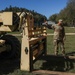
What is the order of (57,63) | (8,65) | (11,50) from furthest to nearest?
(11,50), (57,63), (8,65)

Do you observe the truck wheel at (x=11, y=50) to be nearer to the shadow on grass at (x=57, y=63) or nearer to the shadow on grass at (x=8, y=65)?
the shadow on grass at (x=8, y=65)

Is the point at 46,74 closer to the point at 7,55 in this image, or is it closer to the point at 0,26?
the point at 0,26

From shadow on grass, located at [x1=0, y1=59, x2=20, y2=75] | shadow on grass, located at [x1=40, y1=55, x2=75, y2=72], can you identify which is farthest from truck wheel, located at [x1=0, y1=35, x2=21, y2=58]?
shadow on grass, located at [x1=40, y1=55, x2=75, y2=72]

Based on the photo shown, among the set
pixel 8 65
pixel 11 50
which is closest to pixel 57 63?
pixel 8 65

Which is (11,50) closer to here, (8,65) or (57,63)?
(8,65)

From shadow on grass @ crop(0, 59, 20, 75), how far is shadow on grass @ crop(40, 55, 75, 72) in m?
1.00

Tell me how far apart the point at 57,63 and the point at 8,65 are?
6.02 ft

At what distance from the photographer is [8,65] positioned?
9.95 metres

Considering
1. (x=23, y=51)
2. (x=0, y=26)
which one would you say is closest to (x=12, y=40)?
(x=0, y=26)

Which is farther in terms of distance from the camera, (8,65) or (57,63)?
(57,63)

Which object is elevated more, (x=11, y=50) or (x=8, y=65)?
(x=11, y=50)

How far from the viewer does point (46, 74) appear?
314 inches

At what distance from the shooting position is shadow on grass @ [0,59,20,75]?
896 centimetres

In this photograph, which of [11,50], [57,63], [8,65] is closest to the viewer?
[8,65]
